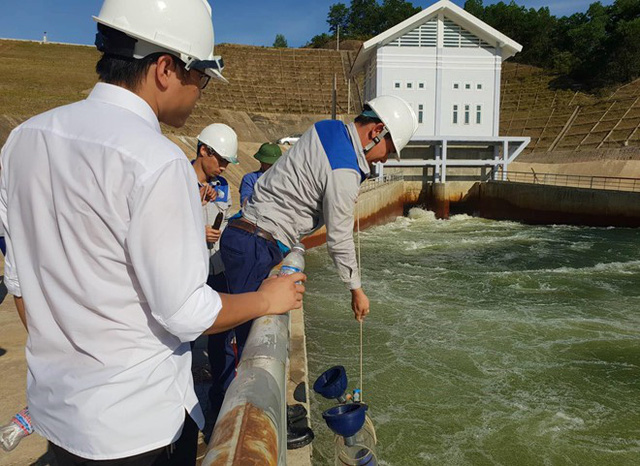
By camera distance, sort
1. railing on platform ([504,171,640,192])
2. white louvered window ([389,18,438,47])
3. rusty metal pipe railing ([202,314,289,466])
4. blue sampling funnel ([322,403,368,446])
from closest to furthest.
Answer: rusty metal pipe railing ([202,314,289,466]), blue sampling funnel ([322,403,368,446]), white louvered window ([389,18,438,47]), railing on platform ([504,171,640,192])

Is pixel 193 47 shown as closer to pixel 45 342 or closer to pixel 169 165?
pixel 169 165

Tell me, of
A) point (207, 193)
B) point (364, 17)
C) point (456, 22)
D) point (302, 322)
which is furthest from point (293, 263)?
point (364, 17)

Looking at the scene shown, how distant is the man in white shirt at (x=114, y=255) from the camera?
1.00m

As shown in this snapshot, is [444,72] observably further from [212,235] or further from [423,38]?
[212,235]

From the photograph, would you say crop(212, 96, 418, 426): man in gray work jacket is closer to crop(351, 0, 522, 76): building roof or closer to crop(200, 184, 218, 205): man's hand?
crop(200, 184, 218, 205): man's hand

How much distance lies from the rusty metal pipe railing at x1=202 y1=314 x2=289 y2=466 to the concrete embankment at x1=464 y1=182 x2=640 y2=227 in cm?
2080

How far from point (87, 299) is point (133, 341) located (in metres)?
0.14

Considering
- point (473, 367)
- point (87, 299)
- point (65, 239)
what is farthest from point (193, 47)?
point (473, 367)

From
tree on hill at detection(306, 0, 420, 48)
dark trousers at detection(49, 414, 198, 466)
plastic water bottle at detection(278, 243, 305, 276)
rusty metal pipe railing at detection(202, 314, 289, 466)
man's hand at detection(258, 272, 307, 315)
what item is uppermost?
tree on hill at detection(306, 0, 420, 48)

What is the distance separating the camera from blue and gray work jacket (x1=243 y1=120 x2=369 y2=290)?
273cm

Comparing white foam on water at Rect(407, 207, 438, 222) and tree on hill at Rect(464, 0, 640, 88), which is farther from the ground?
tree on hill at Rect(464, 0, 640, 88)

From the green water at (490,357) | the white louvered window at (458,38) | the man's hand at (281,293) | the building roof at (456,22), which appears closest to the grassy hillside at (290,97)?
the building roof at (456,22)

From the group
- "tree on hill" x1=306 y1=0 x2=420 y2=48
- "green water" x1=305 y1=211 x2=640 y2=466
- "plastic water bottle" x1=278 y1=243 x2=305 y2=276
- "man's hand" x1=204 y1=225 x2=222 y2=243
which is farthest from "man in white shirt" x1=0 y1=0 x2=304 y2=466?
"tree on hill" x1=306 y1=0 x2=420 y2=48

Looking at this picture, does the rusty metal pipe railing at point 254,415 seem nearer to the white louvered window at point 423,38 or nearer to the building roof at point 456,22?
the building roof at point 456,22
